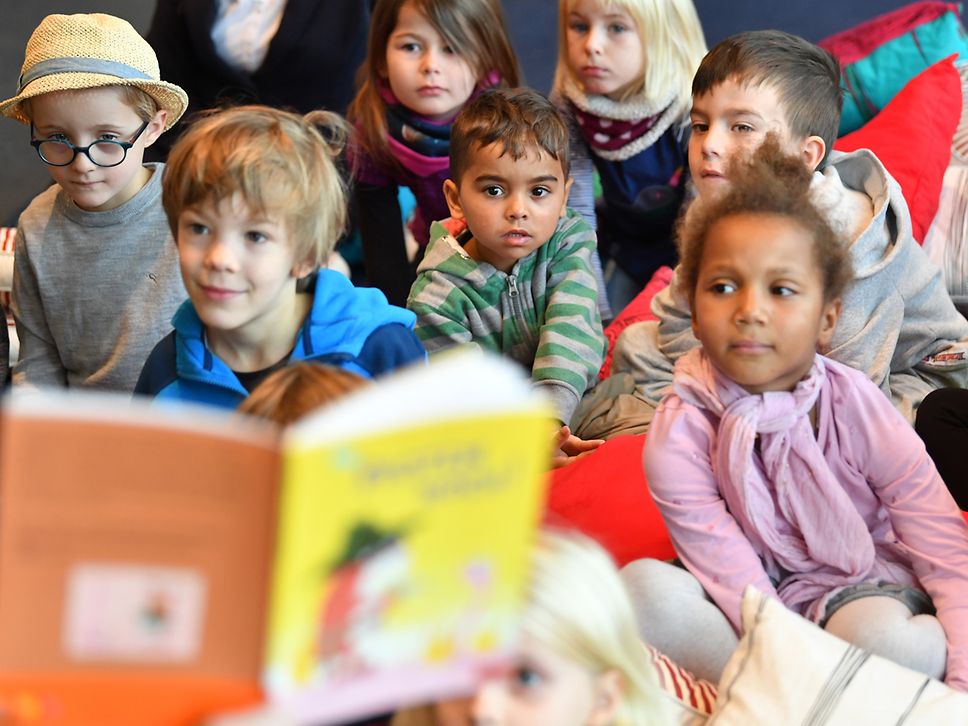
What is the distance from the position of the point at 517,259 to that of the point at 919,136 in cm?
70

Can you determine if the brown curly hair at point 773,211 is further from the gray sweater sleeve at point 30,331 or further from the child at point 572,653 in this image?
the gray sweater sleeve at point 30,331

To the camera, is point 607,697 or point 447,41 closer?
point 607,697

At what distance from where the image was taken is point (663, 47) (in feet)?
6.94

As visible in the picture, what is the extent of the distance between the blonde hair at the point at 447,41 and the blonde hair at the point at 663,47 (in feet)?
0.36

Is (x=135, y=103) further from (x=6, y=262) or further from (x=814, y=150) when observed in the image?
(x=814, y=150)

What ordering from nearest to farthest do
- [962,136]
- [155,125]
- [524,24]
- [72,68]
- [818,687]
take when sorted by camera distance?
[818,687]
[72,68]
[155,125]
[962,136]
[524,24]

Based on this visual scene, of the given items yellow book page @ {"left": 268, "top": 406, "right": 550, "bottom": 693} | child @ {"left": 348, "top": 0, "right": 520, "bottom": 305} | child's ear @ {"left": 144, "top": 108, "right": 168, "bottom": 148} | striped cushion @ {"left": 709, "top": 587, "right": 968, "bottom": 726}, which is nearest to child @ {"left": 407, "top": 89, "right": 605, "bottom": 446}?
child @ {"left": 348, "top": 0, "right": 520, "bottom": 305}

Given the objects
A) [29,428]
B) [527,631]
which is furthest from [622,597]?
[29,428]

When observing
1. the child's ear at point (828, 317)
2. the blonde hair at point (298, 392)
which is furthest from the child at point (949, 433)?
the blonde hair at point (298, 392)

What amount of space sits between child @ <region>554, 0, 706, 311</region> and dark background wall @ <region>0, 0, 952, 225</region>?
687mm

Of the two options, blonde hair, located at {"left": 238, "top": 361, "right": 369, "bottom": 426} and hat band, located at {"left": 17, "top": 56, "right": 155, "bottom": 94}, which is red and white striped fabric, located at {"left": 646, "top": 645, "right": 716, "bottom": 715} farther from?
hat band, located at {"left": 17, "top": 56, "right": 155, "bottom": 94}

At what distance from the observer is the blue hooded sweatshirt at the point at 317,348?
1362 millimetres

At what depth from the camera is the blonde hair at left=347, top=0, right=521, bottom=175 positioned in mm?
2094

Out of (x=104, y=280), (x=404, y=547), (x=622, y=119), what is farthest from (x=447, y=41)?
(x=404, y=547)
